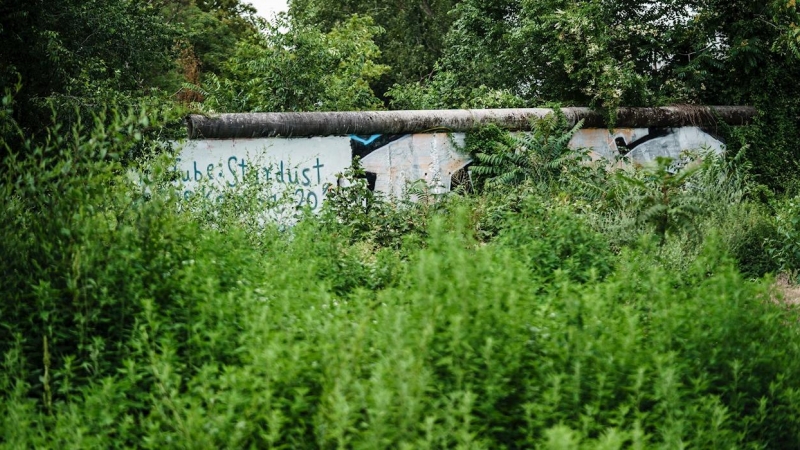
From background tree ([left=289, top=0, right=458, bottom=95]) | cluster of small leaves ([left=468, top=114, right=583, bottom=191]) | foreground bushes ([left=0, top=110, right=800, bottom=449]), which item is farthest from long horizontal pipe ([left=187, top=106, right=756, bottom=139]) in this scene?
background tree ([left=289, top=0, right=458, bottom=95])

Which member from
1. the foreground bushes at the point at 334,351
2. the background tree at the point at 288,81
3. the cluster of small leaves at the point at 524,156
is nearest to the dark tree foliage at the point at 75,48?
the background tree at the point at 288,81

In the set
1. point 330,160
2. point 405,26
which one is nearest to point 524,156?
point 330,160

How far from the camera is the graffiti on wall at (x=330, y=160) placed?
28.7 feet

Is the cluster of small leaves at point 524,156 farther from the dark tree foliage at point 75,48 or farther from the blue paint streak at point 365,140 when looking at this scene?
the dark tree foliage at point 75,48

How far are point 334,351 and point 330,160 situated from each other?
6332 mm

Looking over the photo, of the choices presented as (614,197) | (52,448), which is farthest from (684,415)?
(614,197)

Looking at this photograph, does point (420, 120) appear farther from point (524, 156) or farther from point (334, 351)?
point (334, 351)

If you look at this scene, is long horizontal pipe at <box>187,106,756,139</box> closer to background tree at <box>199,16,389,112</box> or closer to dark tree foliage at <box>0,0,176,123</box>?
dark tree foliage at <box>0,0,176,123</box>

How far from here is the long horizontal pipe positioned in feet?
28.8

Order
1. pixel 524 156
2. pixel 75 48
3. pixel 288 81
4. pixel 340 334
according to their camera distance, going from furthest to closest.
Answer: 1. pixel 288 81
2. pixel 75 48
3. pixel 524 156
4. pixel 340 334

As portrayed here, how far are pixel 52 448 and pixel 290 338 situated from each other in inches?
37.5

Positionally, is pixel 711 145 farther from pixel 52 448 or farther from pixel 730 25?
pixel 52 448

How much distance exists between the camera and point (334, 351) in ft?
10.4

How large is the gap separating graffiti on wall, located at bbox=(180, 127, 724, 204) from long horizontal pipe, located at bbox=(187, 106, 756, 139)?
100mm
